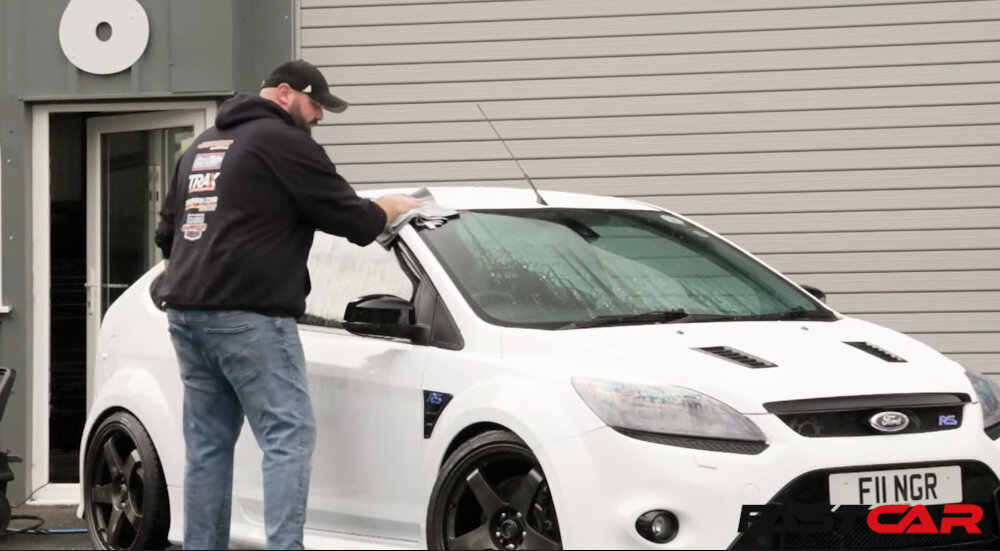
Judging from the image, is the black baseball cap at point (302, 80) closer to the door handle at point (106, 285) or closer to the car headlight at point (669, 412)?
the car headlight at point (669, 412)

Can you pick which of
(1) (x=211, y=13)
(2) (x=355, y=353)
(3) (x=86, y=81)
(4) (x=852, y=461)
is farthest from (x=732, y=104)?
(4) (x=852, y=461)

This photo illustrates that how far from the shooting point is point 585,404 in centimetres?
494

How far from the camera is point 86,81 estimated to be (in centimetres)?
977

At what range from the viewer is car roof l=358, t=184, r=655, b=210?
20.5 ft

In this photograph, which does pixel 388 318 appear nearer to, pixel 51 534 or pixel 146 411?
pixel 146 411

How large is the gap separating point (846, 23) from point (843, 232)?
3.98 feet

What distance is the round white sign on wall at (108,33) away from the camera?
9.72 meters

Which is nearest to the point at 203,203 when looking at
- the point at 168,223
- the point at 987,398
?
the point at 168,223

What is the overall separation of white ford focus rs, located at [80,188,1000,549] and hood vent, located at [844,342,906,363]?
0.07 feet

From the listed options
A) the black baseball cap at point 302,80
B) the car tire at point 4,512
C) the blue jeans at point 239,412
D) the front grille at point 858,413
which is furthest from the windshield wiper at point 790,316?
the car tire at point 4,512

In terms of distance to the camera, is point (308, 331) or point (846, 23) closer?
point (308, 331)

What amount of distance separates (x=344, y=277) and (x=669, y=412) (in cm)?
175

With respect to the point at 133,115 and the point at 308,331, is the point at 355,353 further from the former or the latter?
the point at 133,115

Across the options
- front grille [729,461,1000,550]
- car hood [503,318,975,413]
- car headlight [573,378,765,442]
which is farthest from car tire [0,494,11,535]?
front grille [729,461,1000,550]
